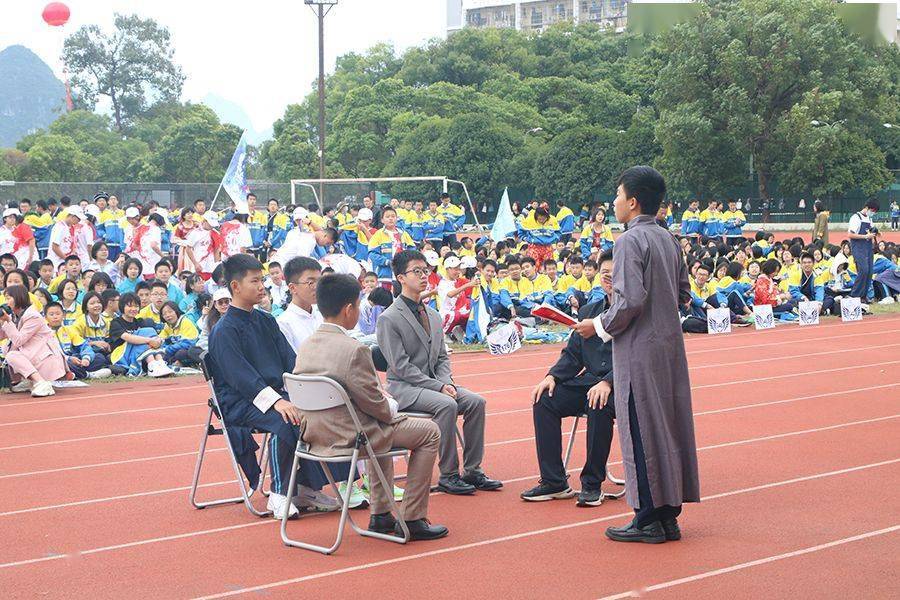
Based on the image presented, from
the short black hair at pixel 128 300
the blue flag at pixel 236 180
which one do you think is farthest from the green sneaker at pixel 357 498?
the blue flag at pixel 236 180

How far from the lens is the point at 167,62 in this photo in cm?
8156

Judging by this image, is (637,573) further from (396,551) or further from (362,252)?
(362,252)

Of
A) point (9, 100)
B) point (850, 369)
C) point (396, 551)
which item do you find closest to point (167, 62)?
point (850, 369)

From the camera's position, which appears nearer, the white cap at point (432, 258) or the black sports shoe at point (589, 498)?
the black sports shoe at point (589, 498)

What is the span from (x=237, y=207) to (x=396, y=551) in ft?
58.6

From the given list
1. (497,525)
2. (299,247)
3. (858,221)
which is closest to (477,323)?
(299,247)

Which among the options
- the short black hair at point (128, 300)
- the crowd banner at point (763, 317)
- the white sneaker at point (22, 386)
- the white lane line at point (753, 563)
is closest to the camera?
the white lane line at point (753, 563)

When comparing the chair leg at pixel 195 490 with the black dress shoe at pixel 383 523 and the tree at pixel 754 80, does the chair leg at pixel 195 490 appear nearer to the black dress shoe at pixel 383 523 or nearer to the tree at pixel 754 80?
the black dress shoe at pixel 383 523

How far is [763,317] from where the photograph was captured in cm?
1658

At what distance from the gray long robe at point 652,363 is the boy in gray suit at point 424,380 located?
1467mm

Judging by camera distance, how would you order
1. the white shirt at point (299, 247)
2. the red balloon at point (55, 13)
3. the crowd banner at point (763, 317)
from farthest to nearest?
1. the red balloon at point (55, 13)
2. the crowd banner at point (763, 317)
3. the white shirt at point (299, 247)

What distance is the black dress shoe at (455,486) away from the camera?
687cm

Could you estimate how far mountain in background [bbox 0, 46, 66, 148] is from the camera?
530 feet

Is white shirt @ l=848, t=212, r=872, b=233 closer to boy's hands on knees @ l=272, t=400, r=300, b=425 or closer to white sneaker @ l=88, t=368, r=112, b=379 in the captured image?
white sneaker @ l=88, t=368, r=112, b=379
